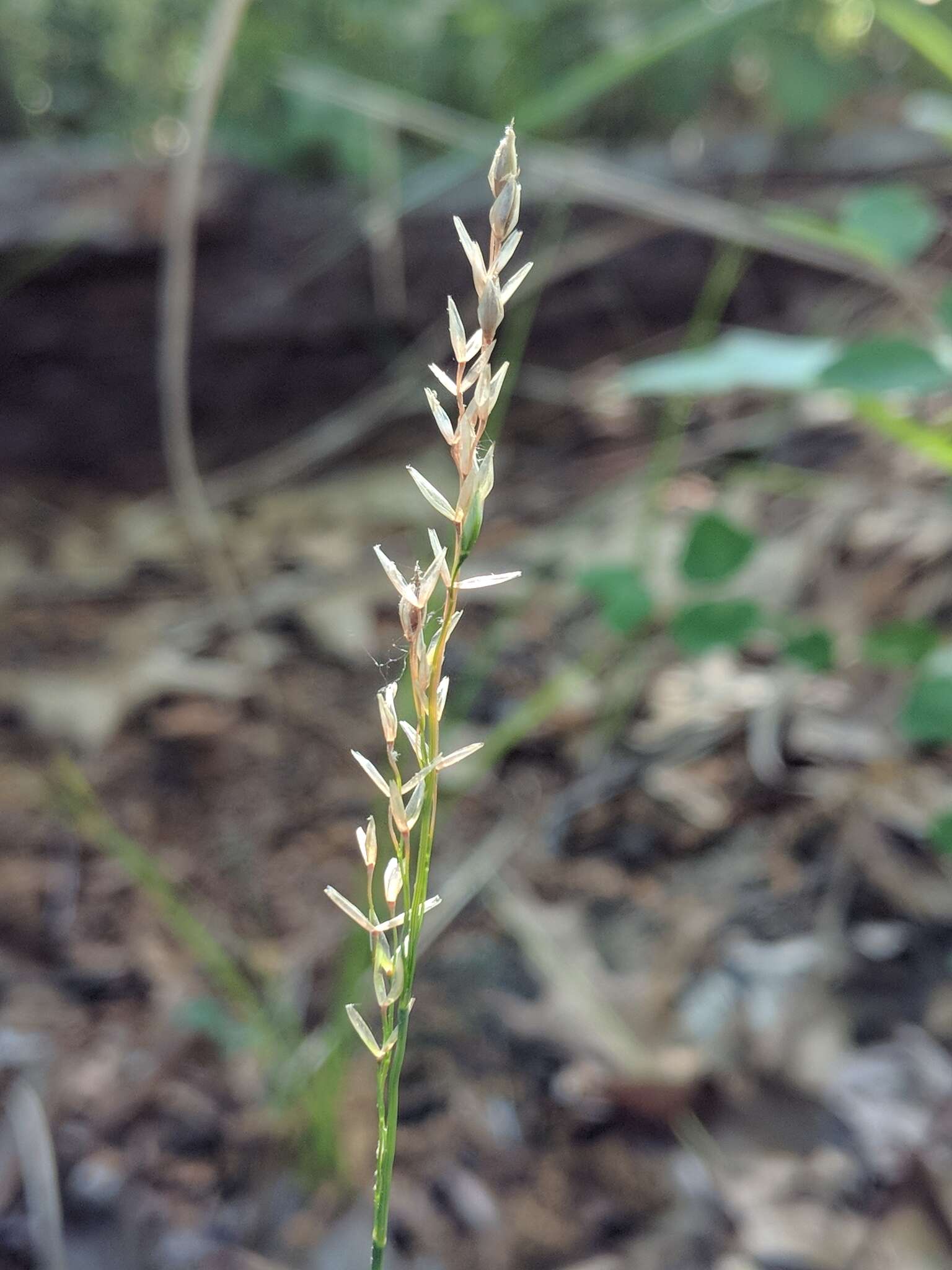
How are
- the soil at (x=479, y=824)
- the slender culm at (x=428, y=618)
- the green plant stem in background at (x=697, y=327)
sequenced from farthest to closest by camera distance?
the green plant stem in background at (x=697, y=327), the soil at (x=479, y=824), the slender culm at (x=428, y=618)

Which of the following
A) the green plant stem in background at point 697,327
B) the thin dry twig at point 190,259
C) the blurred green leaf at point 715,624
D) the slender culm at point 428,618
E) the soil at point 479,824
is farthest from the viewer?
the green plant stem in background at point 697,327

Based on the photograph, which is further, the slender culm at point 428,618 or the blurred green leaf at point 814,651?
the blurred green leaf at point 814,651

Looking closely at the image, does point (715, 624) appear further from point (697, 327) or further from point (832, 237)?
point (697, 327)

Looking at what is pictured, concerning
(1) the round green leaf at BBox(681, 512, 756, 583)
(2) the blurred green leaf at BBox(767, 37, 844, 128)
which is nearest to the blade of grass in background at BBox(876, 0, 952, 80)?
(1) the round green leaf at BBox(681, 512, 756, 583)

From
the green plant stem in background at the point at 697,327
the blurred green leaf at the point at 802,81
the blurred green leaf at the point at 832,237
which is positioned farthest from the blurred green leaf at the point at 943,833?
the blurred green leaf at the point at 802,81

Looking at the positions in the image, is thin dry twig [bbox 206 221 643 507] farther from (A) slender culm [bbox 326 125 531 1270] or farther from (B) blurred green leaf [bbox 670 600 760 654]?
(A) slender culm [bbox 326 125 531 1270]

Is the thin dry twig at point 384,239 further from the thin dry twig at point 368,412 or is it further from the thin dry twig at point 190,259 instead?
the thin dry twig at point 190,259

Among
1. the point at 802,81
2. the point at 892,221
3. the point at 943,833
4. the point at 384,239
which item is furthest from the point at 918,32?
the point at 802,81

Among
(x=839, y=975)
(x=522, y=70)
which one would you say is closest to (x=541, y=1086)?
(x=839, y=975)
